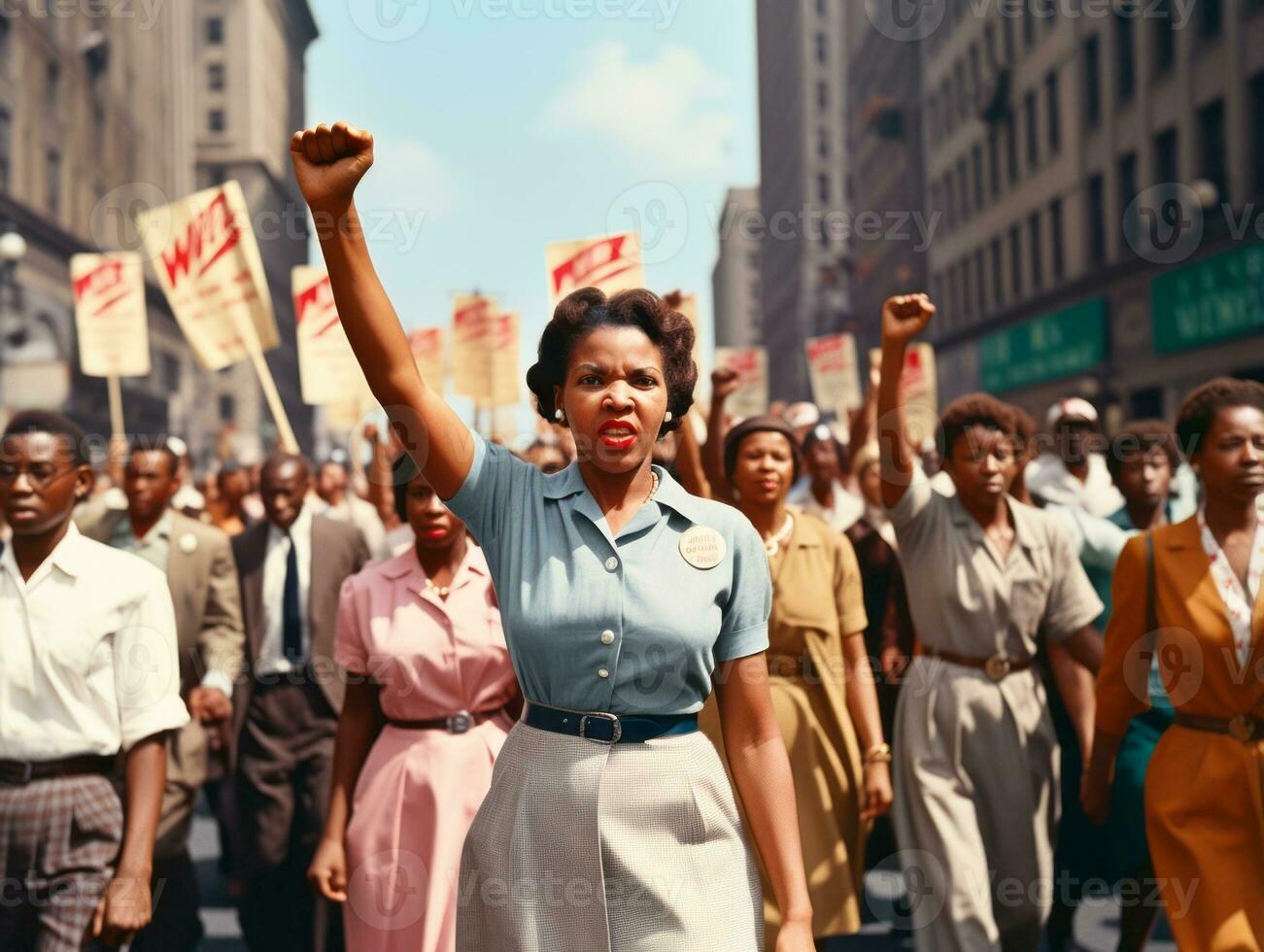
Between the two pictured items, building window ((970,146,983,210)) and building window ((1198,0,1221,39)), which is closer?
building window ((1198,0,1221,39))

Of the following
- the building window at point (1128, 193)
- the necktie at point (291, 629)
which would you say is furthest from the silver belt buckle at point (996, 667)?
the building window at point (1128, 193)

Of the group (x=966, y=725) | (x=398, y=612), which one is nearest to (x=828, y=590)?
(x=966, y=725)

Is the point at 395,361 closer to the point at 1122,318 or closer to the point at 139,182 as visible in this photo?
the point at 1122,318

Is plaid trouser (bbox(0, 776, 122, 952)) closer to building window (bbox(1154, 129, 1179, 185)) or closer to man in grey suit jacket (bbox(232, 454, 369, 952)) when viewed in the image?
man in grey suit jacket (bbox(232, 454, 369, 952))

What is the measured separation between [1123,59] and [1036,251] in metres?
6.23

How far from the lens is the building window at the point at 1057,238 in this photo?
1211 inches

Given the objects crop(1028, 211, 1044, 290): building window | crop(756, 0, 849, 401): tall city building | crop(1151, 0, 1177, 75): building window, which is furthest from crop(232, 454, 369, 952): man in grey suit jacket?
crop(756, 0, 849, 401): tall city building

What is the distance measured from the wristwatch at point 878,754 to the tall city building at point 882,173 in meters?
40.7

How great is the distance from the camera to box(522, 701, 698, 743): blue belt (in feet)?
8.52

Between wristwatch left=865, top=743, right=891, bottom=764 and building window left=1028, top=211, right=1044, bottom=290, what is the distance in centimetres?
2886

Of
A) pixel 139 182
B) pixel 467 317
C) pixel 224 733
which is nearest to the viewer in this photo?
pixel 224 733

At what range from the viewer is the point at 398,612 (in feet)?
13.8

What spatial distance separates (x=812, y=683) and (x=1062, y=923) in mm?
1618

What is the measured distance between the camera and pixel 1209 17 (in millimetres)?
22844
